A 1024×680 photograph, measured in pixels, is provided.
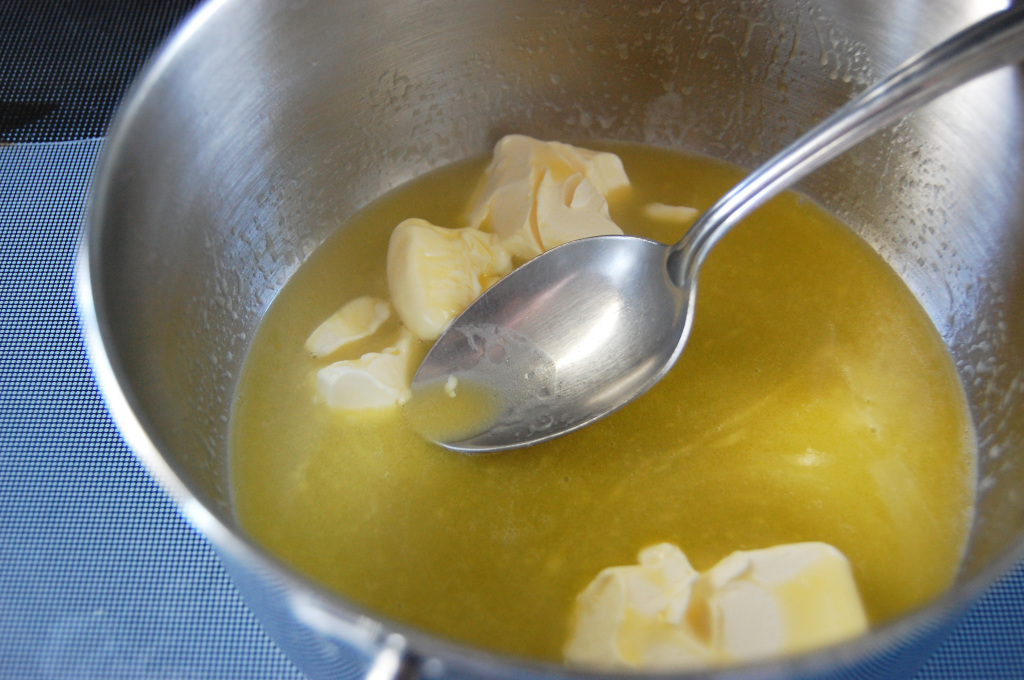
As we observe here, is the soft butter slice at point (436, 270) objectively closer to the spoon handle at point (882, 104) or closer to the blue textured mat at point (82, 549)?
the spoon handle at point (882, 104)

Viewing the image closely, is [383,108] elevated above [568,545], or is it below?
above

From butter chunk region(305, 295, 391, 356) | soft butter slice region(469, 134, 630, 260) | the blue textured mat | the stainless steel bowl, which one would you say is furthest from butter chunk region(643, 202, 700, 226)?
the blue textured mat

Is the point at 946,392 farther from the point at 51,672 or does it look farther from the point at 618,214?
the point at 51,672

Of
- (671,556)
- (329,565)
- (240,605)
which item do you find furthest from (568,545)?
(240,605)

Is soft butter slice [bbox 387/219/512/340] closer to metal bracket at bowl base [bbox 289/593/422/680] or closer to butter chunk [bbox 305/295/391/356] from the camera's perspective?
butter chunk [bbox 305/295/391/356]

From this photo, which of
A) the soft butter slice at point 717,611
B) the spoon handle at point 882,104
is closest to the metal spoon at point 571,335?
the spoon handle at point 882,104

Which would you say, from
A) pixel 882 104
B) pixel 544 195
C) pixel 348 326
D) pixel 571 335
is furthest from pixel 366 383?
pixel 882 104
